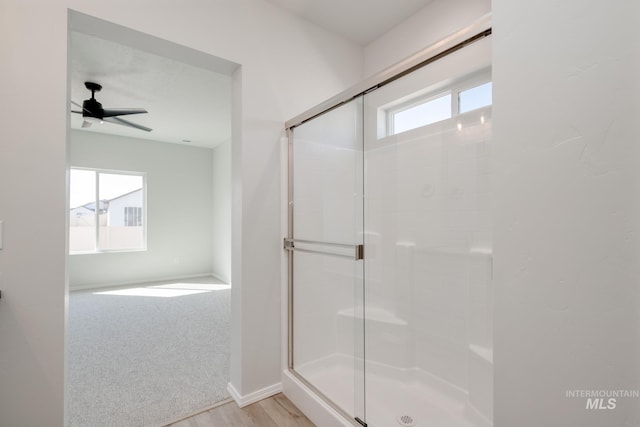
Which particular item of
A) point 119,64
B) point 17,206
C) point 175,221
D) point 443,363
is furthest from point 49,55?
point 175,221

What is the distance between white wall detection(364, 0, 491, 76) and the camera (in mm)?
1916

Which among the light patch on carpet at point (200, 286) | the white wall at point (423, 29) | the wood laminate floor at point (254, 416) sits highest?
the white wall at point (423, 29)

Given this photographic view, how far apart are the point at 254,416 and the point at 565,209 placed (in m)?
1.93

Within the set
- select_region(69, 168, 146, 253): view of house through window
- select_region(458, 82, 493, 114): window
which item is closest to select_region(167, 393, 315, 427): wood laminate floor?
select_region(458, 82, 493, 114): window

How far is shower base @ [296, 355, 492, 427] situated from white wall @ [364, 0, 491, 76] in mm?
2169

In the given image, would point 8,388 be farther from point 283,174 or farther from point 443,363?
point 443,363

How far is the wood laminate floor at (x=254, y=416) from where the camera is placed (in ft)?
5.63

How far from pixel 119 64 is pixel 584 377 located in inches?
144

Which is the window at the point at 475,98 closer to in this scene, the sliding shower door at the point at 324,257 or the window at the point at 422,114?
the window at the point at 422,114

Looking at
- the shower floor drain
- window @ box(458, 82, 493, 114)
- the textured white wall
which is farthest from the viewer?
window @ box(458, 82, 493, 114)

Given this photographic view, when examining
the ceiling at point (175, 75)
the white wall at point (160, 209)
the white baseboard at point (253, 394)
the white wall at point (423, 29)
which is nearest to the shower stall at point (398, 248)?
the white baseboard at point (253, 394)

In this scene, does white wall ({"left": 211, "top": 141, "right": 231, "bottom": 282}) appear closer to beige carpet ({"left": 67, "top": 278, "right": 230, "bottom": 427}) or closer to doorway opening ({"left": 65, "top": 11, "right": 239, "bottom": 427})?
doorway opening ({"left": 65, "top": 11, "right": 239, "bottom": 427})

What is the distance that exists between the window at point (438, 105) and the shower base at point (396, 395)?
5.66 ft

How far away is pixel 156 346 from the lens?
2.73 meters
